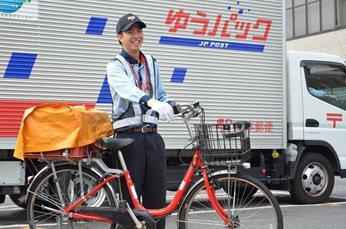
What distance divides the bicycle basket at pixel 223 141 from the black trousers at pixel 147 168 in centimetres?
36

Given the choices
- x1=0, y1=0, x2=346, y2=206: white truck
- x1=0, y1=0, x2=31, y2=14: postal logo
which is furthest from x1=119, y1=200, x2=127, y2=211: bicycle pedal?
x1=0, y1=0, x2=31, y2=14: postal logo

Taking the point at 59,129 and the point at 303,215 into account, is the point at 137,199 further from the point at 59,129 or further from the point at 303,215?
the point at 303,215

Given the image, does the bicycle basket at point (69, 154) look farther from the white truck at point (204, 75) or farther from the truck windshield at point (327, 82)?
the truck windshield at point (327, 82)

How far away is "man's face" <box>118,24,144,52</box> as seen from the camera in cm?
436

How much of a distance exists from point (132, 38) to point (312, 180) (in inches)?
231

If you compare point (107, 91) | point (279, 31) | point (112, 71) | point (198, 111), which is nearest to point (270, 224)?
point (198, 111)

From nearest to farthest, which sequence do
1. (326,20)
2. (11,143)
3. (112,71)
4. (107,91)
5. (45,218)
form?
(112,71) → (45,218) → (11,143) → (107,91) → (326,20)

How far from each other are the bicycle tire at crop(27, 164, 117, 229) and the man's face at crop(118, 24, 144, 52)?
41.7 inches

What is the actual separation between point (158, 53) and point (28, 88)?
6.57 ft

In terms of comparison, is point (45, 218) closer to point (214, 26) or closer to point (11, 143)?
point (11, 143)

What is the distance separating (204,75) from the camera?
8.60 metres

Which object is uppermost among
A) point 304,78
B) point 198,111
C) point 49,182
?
point 304,78

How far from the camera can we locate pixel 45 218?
4.64 metres

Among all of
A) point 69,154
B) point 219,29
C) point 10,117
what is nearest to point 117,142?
point 69,154
